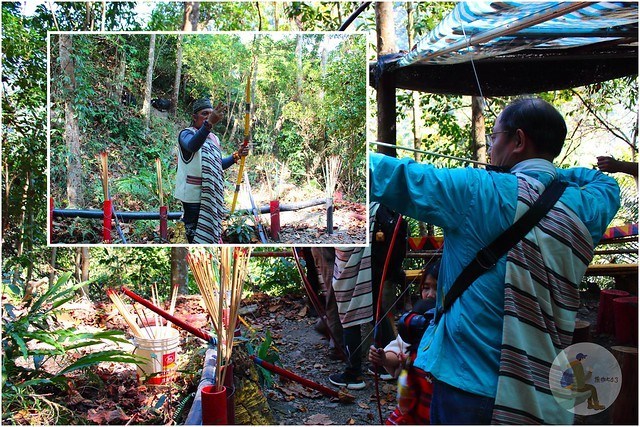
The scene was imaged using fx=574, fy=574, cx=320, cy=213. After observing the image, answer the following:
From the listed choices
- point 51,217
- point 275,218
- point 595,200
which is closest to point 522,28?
point 595,200

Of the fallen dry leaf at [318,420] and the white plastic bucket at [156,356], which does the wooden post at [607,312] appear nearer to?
the fallen dry leaf at [318,420]

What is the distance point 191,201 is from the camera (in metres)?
2.89

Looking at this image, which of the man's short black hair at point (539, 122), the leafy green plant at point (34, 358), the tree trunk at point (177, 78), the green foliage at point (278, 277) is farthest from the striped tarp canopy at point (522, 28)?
the green foliage at point (278, 277)

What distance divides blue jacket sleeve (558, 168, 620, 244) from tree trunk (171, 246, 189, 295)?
4.34 meters

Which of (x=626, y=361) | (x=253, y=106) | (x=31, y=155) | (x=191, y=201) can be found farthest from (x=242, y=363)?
(x=31, y=155)

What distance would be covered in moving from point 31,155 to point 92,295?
1.61 m

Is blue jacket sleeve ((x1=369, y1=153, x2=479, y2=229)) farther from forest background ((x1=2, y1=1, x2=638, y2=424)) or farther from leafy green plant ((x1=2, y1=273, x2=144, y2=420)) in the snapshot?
leafy green plant ((x1=2, y1=273, x2=144, y2=420))

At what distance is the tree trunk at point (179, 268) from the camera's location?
5613 mm

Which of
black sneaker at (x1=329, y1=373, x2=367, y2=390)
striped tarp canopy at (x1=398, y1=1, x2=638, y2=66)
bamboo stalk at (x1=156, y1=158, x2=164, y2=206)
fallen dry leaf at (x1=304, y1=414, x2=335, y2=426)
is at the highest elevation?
striped tarp canopy at (x1=398, y1=1, x2=638, y2=66)

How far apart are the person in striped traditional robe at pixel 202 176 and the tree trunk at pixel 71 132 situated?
0.50 meters

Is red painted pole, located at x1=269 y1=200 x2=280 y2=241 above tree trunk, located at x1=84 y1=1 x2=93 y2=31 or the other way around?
the other way around

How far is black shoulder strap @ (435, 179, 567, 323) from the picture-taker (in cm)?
146

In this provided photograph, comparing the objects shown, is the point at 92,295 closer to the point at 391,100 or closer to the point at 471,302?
the point at 391,100
